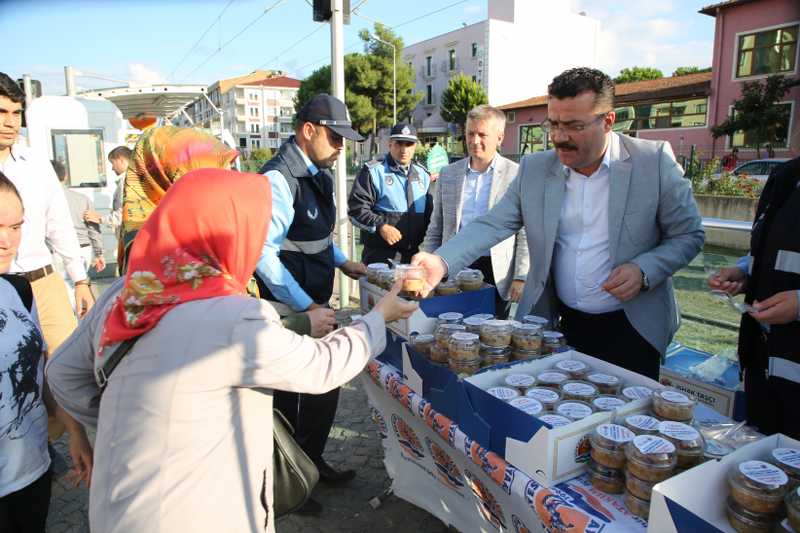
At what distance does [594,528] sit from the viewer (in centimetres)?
126

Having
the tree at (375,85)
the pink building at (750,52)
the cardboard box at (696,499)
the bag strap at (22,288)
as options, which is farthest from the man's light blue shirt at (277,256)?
the tree at (375,85)

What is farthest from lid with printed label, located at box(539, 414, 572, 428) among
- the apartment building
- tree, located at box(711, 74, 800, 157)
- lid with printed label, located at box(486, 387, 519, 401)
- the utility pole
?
the apartment building

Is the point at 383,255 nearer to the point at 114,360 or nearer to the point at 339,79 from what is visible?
the point at 339,79

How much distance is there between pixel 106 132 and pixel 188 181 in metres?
9.43

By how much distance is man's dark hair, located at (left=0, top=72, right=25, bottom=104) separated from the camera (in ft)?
9.06

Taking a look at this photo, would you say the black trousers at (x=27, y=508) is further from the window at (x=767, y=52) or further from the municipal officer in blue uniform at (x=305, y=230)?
the window at (x=767, y=52)

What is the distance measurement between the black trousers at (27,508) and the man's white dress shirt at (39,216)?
1.54m

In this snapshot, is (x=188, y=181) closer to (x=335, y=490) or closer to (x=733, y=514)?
(x=733, y=514)

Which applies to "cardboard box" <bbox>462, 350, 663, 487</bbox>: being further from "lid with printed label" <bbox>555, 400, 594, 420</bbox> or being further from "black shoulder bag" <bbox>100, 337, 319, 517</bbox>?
"black shoulder bag" <bbox>100, 337, 319, 517</bbox>

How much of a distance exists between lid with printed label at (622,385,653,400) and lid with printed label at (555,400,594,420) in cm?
15

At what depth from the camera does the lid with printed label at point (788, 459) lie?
47.8 inches

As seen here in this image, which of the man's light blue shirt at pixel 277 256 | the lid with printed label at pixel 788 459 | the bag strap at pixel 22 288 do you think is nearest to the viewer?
the lid with printed label at pixel 788 459

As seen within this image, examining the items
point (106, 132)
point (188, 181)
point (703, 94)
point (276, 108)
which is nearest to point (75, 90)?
point (106, 132)

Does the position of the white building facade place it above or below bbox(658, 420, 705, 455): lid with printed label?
above
